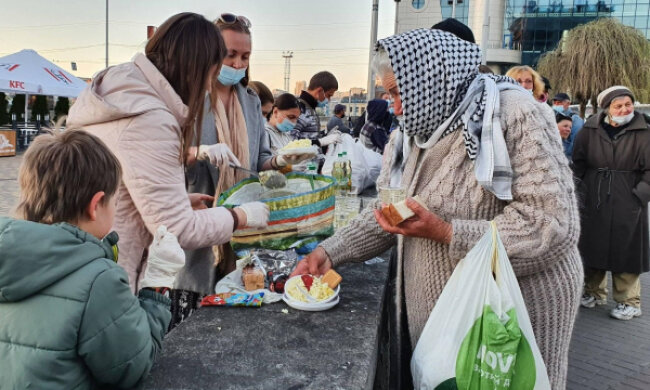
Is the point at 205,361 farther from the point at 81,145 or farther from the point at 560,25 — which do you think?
the point at 560,25

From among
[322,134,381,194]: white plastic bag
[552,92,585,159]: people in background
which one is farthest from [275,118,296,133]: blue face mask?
[552,92,585,159]: people in background

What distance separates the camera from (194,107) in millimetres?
1987

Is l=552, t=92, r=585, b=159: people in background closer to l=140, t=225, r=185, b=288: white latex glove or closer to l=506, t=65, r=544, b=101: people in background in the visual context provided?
l=506, t=65, r=544, b=101: people in background

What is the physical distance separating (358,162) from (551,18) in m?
57.9

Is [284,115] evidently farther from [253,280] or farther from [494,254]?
[494,254]

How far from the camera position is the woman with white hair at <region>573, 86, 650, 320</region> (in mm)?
5277

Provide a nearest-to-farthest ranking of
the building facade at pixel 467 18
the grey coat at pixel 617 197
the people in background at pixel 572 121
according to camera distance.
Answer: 1. the grey coat at pixel 617 197
2. the people in background at pixel 572 121
3. the building facade at pixel 467 18

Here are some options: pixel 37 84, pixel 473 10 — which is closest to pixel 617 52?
pixel 37 84

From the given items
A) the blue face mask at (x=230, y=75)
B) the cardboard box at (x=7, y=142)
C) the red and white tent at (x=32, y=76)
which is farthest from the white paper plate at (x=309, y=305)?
the cardboard box at (x=7, y=142)

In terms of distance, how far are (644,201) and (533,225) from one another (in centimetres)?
432

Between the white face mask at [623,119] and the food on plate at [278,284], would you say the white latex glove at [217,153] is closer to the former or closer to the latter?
the food on plate at [278,284]

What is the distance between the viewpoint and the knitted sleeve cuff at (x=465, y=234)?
1.79 meters

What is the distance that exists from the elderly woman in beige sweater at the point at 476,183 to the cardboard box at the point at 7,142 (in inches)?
764

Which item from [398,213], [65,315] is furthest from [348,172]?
[65,315]
